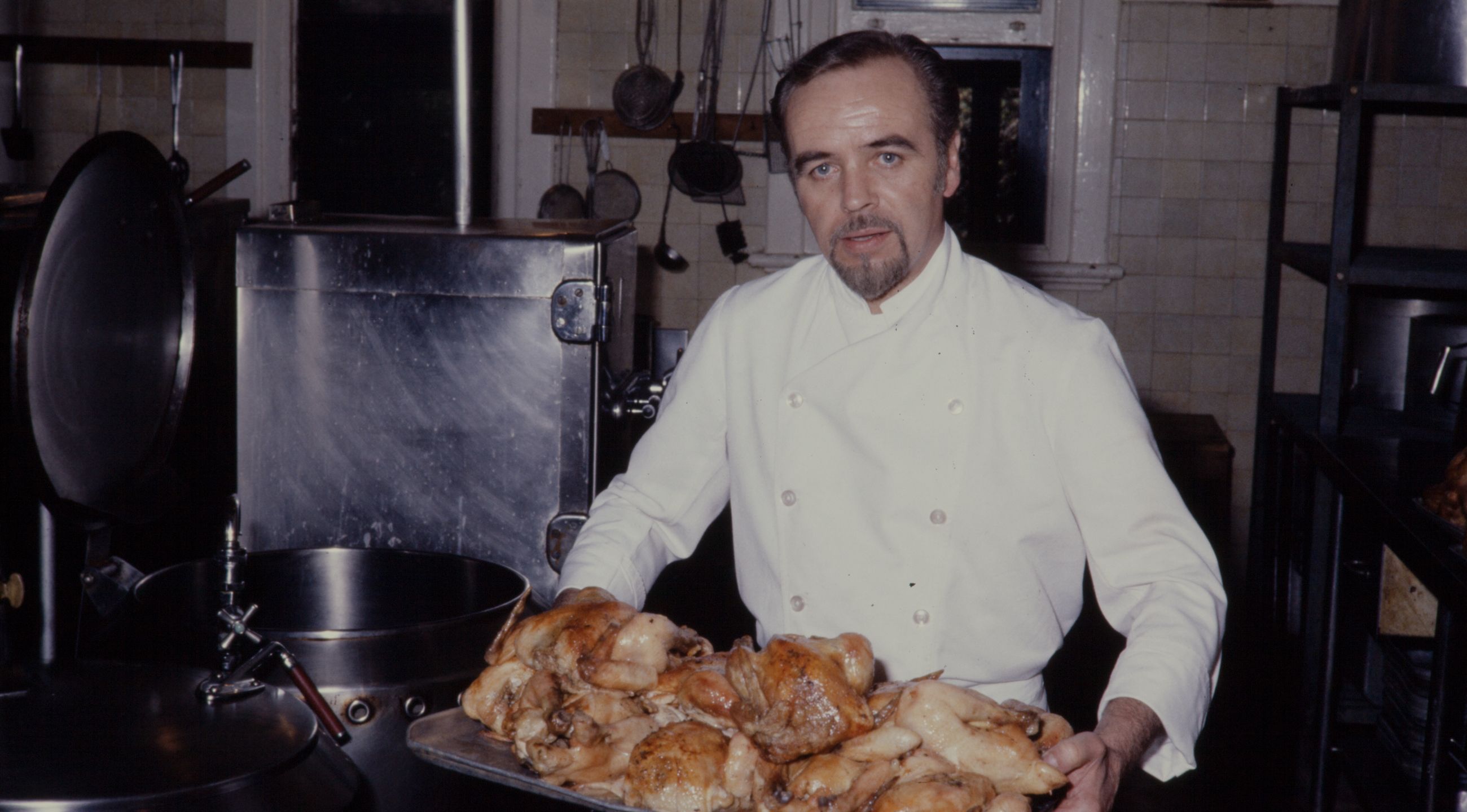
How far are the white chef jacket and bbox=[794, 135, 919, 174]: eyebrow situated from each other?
8.5 inches

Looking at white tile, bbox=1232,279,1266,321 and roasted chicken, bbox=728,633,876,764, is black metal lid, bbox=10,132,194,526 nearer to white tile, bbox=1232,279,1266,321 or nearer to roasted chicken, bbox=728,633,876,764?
roasted chicken, bbox=728,633,876,764

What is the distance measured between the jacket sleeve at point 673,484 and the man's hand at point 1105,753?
2.43 feet

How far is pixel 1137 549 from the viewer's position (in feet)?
5.52

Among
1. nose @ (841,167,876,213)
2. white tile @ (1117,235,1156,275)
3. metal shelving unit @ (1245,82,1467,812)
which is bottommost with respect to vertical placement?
metal shelving unit @ (1245,82,1467,812)

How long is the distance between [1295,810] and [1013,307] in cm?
253

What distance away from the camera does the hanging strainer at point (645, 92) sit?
189 inches

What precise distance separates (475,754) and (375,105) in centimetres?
411

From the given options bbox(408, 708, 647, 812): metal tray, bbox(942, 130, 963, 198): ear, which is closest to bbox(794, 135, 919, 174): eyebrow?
bbox(942, 130, 963, 198): ear

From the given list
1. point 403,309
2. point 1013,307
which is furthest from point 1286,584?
point 403,309

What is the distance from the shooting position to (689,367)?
7.08ft

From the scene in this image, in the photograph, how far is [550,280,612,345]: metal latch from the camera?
2.25 m

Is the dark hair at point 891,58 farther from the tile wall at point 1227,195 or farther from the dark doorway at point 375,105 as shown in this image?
the dark doorway at point 375,105

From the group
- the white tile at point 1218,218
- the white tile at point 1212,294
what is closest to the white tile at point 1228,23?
the white tile at point 1218,218

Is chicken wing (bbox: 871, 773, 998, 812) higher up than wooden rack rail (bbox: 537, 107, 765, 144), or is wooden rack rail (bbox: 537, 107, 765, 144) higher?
wooden rack rail (bbox: 537, 107, 765, 144)
